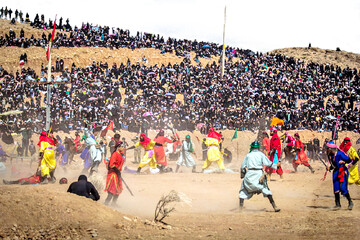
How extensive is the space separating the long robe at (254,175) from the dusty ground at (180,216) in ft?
1.64

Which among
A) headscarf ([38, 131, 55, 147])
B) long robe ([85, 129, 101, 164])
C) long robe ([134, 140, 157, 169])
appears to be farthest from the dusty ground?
long robe ([134, 140, 157, 169])

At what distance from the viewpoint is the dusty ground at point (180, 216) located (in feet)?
23.0

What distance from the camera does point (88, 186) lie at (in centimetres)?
891

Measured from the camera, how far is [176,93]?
36.9m

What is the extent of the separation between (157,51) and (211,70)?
341 inches

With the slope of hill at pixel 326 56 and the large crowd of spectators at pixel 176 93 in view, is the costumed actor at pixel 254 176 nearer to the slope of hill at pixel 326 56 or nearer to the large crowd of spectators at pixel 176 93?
the large crowd of spectators at pixel 176 93

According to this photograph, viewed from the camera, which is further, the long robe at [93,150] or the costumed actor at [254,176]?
the long robe at [93,150]

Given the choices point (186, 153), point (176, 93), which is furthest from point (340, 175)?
point (176, 93)

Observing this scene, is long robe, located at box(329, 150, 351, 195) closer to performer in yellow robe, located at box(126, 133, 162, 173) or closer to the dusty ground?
the dusty ground

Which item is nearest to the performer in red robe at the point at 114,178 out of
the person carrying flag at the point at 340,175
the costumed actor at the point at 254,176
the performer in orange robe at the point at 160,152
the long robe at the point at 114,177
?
the long robe at the point at 114,177

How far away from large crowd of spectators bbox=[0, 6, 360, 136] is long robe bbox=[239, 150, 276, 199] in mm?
18549

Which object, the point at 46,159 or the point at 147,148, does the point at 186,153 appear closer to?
the point at 147,148

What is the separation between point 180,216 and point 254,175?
193 cm

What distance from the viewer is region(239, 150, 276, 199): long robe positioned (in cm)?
984
